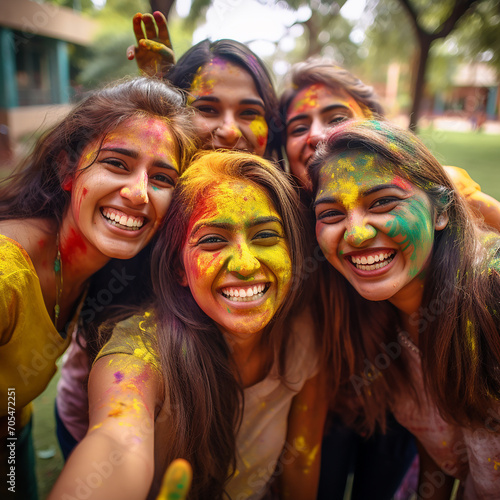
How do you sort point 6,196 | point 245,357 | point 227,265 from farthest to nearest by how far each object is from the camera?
point 6,196
point 245,357
point 227,265

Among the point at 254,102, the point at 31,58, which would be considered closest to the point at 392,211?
the point at 254,102

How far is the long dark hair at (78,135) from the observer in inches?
85.5

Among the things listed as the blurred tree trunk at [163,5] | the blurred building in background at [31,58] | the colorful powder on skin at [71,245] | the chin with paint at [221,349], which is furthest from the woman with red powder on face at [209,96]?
the blurred building in background at [31,58]

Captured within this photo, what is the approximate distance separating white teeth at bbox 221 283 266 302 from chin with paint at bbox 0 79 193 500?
0.56 metres

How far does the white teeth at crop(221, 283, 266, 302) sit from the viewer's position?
184cm

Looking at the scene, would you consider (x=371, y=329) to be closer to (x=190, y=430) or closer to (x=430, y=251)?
(x=430, y=251)

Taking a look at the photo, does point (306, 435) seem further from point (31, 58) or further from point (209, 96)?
point (31, 58)

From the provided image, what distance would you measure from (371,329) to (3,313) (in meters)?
1.77

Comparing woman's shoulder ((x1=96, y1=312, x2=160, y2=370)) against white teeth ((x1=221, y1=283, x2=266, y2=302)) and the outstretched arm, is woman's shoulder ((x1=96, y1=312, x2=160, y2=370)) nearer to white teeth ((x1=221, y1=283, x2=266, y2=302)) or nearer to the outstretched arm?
white teeth ((x1=221, y1=283, x2=266, y2=302))

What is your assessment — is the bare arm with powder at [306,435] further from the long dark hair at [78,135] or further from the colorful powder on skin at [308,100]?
the colorful powder on skin at [308,100]

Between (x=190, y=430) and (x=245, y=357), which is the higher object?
(x=245, y=357)

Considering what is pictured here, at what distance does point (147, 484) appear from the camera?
1.44 metres

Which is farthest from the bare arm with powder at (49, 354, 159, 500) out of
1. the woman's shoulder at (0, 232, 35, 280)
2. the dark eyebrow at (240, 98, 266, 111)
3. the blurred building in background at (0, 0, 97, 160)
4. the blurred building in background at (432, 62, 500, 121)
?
the blurred building in background at (432, 62, 500, 121)

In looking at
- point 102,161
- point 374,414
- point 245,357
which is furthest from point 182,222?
point 374,414
